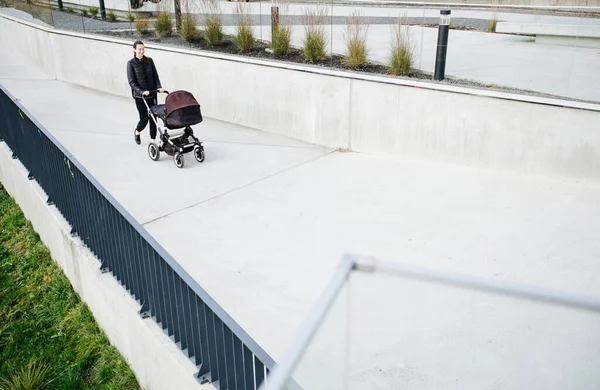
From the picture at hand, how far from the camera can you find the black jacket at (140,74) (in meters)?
8.26

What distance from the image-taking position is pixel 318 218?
6.29m

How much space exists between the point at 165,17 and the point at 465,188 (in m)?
8.67

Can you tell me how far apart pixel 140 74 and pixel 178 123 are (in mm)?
1267

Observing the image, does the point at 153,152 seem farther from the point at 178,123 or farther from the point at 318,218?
the point at 318,218

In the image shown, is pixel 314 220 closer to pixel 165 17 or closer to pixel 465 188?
pixel 465 188

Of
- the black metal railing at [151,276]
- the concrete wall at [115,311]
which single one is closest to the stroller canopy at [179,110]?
the black metal railing at [151,276]

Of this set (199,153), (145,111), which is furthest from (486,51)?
(145,111)

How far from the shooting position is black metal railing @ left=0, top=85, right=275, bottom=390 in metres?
3.07

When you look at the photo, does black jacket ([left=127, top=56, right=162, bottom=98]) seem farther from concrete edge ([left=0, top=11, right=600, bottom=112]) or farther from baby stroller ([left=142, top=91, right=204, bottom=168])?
concrete edge ([left=0, top=11, right=600, bottom=112])

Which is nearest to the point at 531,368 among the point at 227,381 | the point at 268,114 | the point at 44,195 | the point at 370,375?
the point at 370,375

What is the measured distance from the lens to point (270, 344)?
4.11 m

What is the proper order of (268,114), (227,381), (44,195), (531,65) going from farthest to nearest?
(268,114)
(531,65)
(44,195)
(227,381)

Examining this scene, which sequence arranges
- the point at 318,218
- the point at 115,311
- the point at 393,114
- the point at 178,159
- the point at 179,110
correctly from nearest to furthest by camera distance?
the point at 115,311 < the point at 318,218 < the point at 179,110 < the point at 178,159 < the point at 393,114

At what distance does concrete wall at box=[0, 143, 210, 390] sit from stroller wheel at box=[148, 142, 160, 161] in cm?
178
